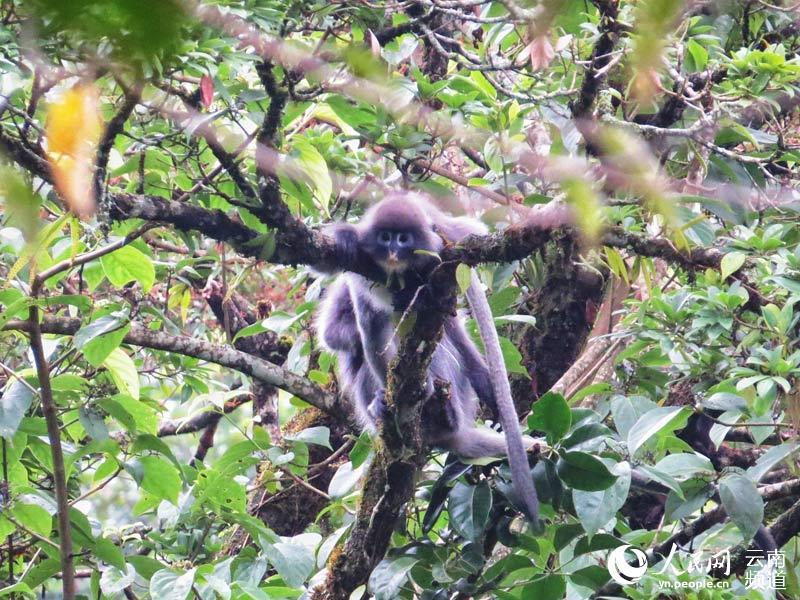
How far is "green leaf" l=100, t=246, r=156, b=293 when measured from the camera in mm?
3033

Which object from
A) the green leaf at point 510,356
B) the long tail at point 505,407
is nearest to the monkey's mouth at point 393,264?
the long tail at point 505,407

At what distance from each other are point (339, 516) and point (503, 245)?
1.95 m

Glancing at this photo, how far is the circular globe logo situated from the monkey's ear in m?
1.55

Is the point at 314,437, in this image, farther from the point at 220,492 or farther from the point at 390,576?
the point at 390,576

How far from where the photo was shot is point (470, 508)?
293cm

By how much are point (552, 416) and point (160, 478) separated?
133 centimetres

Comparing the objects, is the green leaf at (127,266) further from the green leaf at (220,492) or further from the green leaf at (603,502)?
the green leaf at (603,502)

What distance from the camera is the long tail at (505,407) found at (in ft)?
9.58

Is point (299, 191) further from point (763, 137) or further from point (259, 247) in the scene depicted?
point (763, 137)

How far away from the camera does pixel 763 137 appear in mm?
3484

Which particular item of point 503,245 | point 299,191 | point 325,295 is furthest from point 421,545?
point 325,295

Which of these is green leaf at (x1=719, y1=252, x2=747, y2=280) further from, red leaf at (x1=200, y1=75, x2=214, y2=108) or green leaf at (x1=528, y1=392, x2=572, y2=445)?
red leaf at (x1=200, y1=75, x2=214, y2=108)

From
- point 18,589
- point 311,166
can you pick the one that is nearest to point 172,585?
point 18,589

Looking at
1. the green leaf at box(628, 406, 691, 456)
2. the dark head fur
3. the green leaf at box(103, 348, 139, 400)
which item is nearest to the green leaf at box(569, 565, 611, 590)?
the green leaf at box(628, 406, 691, 456)
